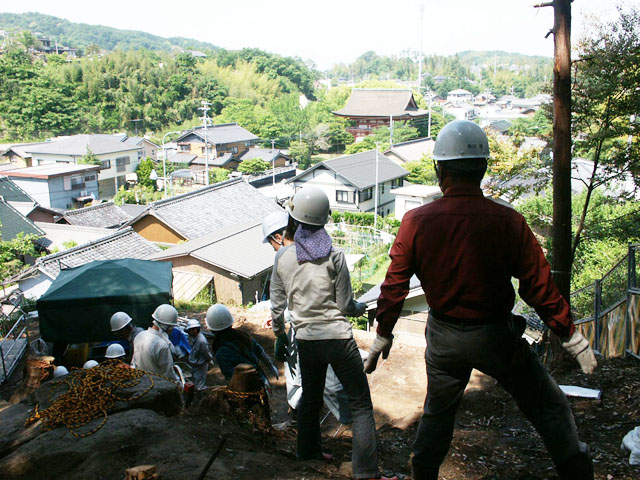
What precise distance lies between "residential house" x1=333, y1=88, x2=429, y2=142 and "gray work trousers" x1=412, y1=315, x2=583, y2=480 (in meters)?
49.3

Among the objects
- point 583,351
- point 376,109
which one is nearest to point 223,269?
point 583,351

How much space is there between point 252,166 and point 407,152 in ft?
39.5

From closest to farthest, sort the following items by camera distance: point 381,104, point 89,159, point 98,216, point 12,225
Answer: point 12,225 → point 98,216 → point 89,159 → point 381,104

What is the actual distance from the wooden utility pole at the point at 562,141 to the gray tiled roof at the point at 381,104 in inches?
1788

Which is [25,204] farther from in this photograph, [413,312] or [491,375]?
[491,375]

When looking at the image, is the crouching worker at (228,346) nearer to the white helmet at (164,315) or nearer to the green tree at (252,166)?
the white helmet at (164,315)

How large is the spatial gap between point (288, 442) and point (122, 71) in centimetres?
6507

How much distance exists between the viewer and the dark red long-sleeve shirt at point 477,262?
236cm

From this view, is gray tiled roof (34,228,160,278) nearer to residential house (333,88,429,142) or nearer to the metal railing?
the metal railing

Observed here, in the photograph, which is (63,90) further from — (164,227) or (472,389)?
(472,389)

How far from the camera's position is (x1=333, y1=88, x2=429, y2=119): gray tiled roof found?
5081 cm

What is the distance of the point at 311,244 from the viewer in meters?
3.02

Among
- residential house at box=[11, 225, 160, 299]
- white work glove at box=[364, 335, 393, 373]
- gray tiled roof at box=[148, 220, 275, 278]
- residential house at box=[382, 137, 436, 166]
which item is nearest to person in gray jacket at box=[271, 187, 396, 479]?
white work glove at box=[364, 335, 393, 373]

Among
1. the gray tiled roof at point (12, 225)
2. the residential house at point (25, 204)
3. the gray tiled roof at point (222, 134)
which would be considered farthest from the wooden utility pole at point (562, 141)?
the gray tiled roof at point (222, 134)
